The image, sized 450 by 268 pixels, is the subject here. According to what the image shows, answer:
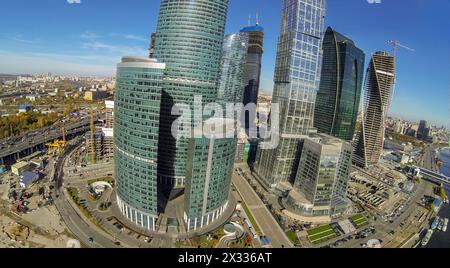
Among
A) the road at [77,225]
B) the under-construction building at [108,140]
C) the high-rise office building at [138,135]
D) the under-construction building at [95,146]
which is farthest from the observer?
the under-construction building at [108,140]

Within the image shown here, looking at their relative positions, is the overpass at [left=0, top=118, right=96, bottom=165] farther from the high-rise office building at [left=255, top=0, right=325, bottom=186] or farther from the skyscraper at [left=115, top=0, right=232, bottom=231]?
the high-rise office building at [left=255, top=0, right=325, bottom=186]

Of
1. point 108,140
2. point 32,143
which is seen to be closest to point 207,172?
point 108,140

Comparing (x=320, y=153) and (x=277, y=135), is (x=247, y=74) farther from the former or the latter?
(x=320, y=153)

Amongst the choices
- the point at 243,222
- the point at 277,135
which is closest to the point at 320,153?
the point at 277,135

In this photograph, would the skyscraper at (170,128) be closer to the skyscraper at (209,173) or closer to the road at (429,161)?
the skyscraper at (209,173)

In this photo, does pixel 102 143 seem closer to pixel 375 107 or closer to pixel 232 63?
pixel 232 63

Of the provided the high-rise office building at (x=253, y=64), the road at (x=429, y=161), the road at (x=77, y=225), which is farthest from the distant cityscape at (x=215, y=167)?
the high-rise office building at (x=253, y=64)
